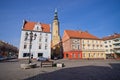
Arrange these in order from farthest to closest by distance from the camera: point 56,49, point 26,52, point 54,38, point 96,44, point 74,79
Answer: point 54,38
point 56,49
point 96,44
point 26,52
point 74,79

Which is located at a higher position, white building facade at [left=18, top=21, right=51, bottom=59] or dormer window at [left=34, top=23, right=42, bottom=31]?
dormer window at [left=34, top=23, right=42, bottom=31]

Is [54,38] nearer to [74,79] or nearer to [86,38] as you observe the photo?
[86,38]

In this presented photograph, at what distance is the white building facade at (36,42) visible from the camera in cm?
4100

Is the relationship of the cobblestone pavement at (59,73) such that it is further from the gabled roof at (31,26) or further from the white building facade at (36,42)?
the gabled roof at (31,26)

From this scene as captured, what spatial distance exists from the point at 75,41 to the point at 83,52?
634 centimetres

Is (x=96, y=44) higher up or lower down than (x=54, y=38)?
lower down

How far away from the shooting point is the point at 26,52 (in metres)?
40.9

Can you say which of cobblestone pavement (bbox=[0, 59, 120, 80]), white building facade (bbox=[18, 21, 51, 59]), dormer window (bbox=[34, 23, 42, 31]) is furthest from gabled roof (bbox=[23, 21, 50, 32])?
cobblestone pavement (bbox=[0, 59, 120, 80])

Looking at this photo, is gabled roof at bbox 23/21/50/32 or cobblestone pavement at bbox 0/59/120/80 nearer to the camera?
cobblestone pavement at bbox 0/59/120/80

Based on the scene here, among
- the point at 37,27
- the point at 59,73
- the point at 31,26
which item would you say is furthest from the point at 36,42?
the point at 59,73

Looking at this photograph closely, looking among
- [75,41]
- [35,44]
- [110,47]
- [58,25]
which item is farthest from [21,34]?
[110,47]

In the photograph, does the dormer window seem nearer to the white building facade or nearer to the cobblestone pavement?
the white building facade

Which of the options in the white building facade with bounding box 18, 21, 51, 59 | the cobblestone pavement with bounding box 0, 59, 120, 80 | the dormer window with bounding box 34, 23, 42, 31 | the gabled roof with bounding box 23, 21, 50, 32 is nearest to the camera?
the cobblestone pavement with bounding box 0, 59, 120, 80

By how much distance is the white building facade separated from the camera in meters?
41.0
